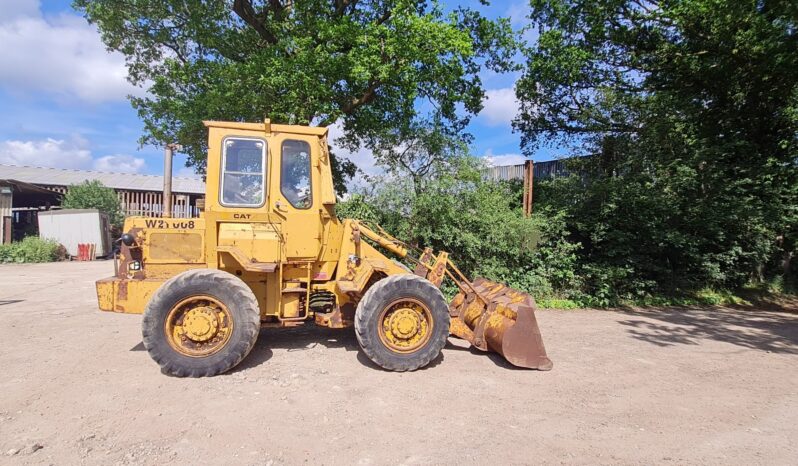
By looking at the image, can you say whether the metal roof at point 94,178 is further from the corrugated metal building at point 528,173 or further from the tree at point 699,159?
the tree at point 699,159

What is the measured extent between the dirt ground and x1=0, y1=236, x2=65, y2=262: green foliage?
547 inches

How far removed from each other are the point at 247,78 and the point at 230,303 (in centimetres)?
702

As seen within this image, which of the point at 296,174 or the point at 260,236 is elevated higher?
the point at 296,174

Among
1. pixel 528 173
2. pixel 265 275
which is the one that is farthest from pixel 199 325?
pixel 528 173

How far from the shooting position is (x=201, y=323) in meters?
4.64

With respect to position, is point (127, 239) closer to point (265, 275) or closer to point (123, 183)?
point (265, 275)

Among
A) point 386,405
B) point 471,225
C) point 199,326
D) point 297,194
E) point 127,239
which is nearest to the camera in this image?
point 386,405

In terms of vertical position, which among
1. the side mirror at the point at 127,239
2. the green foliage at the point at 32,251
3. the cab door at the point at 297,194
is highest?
the cab door at the point at 297,194

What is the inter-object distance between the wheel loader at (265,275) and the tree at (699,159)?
22.7 feet

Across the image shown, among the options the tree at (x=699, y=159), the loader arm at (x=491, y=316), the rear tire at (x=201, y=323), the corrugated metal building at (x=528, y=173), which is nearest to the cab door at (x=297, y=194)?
the loader arm at (x=491, y=316)

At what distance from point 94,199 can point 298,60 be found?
19.2 metres

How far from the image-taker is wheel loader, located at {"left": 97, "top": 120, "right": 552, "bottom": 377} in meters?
4.68

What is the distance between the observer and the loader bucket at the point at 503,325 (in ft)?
16.9

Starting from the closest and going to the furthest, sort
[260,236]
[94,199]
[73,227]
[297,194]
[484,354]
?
[260,236] → [297,194] → [484,354] → [73,227] → [94,199]
